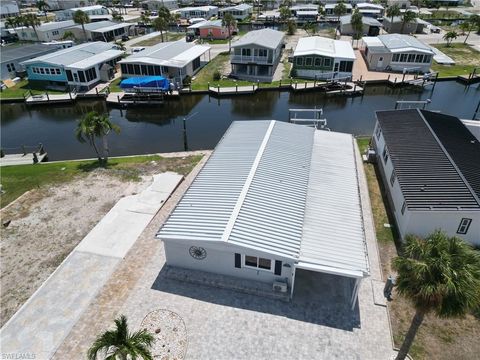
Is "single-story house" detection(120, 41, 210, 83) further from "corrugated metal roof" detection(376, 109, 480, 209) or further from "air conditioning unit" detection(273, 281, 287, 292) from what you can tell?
"air conditioning unit" detection(273, 281, 287, 292)

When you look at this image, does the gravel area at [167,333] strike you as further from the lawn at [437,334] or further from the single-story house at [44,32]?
the single-story house at [44,32]

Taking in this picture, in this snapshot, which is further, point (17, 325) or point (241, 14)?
point (241, 14)

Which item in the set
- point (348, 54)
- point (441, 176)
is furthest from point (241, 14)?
point (441, 176)

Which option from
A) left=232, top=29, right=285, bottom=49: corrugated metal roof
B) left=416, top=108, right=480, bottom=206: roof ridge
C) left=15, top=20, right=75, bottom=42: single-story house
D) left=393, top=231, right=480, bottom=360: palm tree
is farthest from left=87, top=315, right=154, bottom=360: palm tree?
left=15, top=20, right=75, bottom=42: single-story house

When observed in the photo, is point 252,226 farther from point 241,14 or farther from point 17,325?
point 241,14

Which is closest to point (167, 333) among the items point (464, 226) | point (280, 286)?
point (280, 286)
